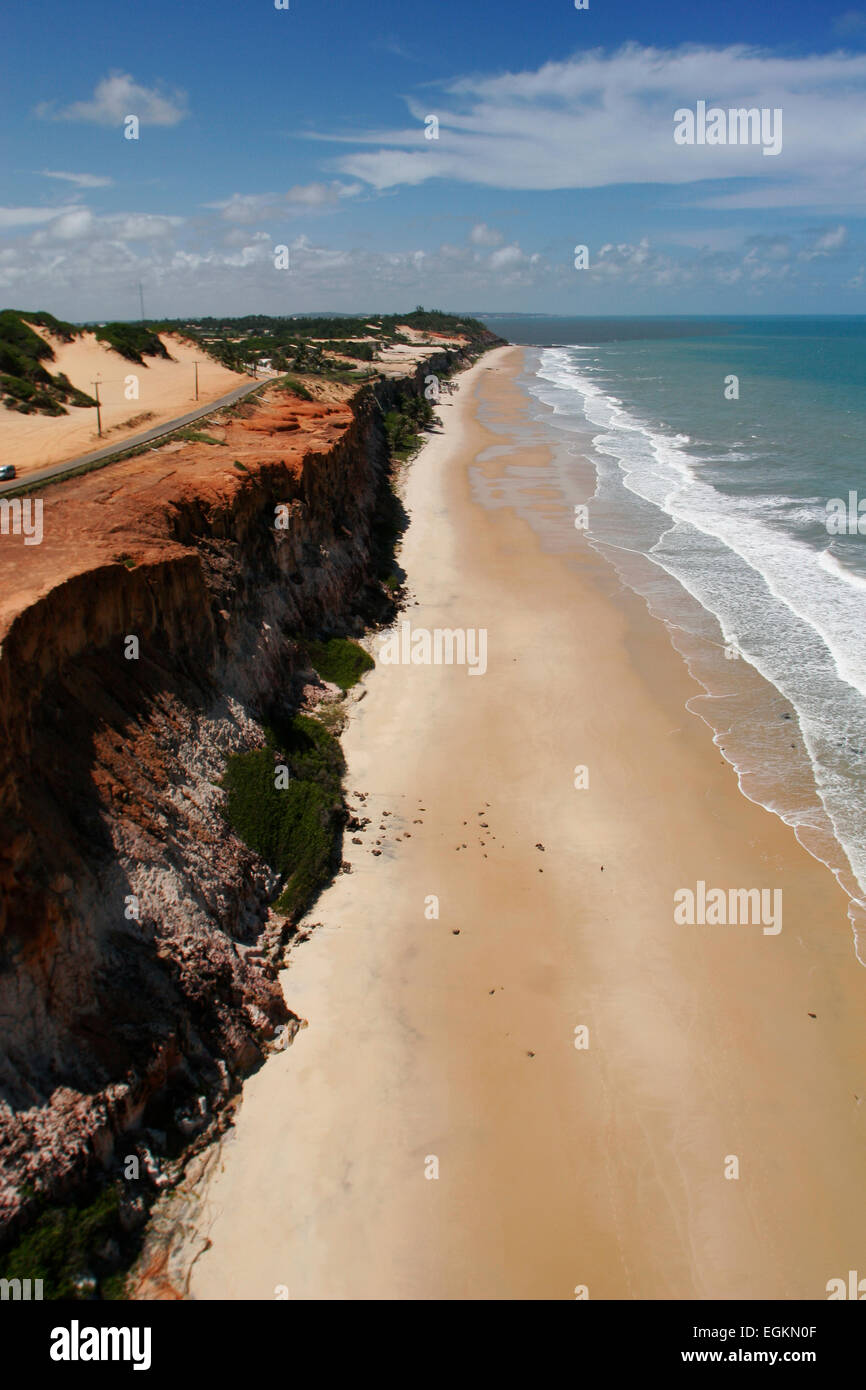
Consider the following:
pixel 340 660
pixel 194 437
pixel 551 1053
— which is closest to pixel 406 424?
pixel 194 437

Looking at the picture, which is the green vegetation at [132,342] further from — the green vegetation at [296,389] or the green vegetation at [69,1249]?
the green vegetation at [69,1249]

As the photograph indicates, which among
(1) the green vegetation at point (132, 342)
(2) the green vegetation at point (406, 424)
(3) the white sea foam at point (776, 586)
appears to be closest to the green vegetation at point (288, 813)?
(3) the white sea foam at point (776, 586)

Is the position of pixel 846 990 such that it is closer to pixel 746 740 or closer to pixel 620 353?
pixel 746 740

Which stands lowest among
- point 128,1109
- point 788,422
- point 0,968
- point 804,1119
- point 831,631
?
point 804,1119

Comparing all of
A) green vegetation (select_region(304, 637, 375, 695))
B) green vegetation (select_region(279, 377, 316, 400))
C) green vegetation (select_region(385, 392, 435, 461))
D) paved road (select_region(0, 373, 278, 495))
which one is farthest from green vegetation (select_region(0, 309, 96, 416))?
green vegetation (select_region(385, 392, 435, 461))

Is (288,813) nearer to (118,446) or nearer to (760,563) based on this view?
(118,446)

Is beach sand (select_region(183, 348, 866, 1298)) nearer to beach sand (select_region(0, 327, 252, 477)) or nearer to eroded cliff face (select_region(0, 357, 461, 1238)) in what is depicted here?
eroded cliff face (select_region(0, 357, 461, 1238))
